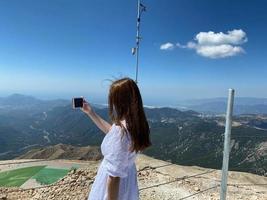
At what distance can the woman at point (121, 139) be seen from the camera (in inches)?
113

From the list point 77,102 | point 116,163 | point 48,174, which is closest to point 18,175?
point 48,174

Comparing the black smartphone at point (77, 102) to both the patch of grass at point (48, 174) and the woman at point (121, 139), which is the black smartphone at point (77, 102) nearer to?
the woman at point (121, 139)

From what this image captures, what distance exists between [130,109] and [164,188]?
7770mm

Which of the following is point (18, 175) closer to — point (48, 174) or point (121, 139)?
point (48, 174)

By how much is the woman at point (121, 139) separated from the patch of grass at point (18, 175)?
68.4ft

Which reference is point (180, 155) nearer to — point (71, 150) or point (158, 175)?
point (71, 150)

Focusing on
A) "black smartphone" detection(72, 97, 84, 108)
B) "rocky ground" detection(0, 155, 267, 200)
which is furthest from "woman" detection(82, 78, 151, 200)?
"rocky ground" detection(0, 155, 267, 200)

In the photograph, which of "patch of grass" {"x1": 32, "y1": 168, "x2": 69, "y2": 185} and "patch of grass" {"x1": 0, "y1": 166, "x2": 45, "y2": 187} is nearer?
"patch of grass" {"x1": 32, "y1": 168, "x2": 69, "y2": 185}

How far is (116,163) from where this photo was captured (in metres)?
2.87

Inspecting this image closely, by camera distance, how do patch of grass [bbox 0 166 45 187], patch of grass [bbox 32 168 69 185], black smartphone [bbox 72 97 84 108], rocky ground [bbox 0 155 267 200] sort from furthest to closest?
1. patch of grass [bbox 0 166 45 187]
2. patch of grass [bbox 32 168 69 185]
3. rocky ground [bbox 0 155 267 200]
4. black smartphone [bbox 72 97 84 108]

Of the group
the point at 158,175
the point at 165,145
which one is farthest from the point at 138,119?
the point at 165,145

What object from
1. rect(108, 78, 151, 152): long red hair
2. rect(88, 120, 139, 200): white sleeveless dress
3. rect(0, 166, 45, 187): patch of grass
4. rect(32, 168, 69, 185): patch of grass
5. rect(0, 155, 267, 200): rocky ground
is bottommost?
rect(0, 166, 45, 187): patch of grass

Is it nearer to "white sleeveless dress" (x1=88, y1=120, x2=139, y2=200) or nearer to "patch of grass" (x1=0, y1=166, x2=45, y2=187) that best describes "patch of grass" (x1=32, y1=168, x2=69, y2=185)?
"patch of grass" (x1=0, y1=166, x2=45, y2=187)

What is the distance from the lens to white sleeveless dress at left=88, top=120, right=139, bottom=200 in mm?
2869
